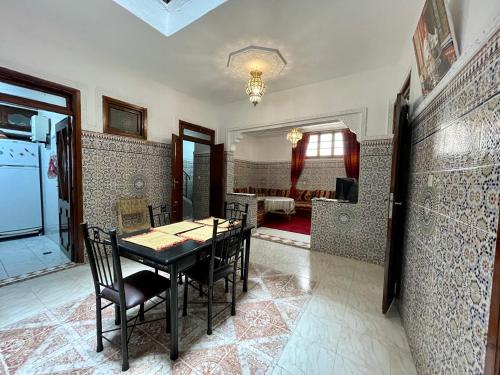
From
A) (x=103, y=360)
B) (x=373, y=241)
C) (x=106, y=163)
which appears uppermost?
(x=106, y=163)

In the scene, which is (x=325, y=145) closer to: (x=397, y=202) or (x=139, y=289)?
(x=397, y=202)

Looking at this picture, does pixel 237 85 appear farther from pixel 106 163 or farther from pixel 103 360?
pixel 103 360

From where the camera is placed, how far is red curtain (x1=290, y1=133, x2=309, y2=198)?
7.23 m

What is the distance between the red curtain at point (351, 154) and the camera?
6329mm

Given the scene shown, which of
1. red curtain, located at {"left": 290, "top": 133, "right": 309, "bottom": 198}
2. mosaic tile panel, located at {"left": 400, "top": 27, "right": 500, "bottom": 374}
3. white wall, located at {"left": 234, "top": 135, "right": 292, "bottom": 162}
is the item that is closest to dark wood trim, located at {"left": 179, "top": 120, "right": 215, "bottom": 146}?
white wall, located at {"left": 234, "top": 135, "right": 292, "bottom": 162}

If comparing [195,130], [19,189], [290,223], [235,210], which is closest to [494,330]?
[235,210]

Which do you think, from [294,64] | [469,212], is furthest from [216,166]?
[469,212]

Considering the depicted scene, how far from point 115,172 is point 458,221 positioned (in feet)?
13.0

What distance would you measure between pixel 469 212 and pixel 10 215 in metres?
6.24

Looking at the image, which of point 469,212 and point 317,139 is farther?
point 317,139

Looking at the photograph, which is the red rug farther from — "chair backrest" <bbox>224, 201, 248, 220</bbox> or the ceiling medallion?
the ceiling medallion

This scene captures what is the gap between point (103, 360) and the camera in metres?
1.47

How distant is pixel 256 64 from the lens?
3027 mm

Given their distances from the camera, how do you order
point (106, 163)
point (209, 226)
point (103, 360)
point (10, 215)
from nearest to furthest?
point (103, 360), point (209, 226), point (106, 163), point (10, 215)
